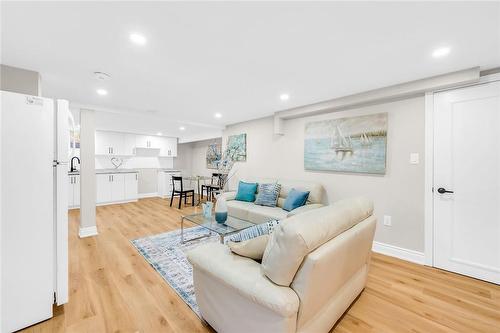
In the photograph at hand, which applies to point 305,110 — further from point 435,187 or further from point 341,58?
point 435,187

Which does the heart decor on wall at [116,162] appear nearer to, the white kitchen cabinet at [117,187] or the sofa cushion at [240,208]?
the white kitchen cabinet at [117,187]

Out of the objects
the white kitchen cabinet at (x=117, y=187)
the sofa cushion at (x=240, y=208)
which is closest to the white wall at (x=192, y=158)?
the white kitchen cabinet at (x=117, y=187)

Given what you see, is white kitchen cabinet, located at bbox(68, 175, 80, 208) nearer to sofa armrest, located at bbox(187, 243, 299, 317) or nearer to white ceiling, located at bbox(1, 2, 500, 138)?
white ceiling, located at bbox(1, 2, 500, 138)

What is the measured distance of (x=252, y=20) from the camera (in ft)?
4.83

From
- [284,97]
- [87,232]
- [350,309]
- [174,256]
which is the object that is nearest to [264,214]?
[174,256]

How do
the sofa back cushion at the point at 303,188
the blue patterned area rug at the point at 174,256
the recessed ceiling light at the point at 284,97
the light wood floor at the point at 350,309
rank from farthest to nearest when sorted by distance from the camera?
the sofa back cushion at the point at 303,188, the recessed ceiling light at the point at 284,97, the blue patterned area rug at the point at 174,256, the light wood floor at the point at 350,309

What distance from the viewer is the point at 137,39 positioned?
67.5 inches

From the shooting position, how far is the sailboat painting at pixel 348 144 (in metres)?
2.94

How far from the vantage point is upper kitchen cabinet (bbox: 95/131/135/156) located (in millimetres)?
6215

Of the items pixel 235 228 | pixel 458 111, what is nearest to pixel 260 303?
pixel 235 228

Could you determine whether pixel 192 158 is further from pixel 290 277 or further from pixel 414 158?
pixel 290 277

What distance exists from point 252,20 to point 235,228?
85.7 inches

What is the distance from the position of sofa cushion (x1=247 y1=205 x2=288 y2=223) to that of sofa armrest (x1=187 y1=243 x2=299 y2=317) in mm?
1586

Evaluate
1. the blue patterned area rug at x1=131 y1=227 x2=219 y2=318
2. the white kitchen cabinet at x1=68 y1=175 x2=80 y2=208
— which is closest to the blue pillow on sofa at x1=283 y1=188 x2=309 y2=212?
the blue patterned area rug at x1=131 y1=227 x2=219 y2=318
